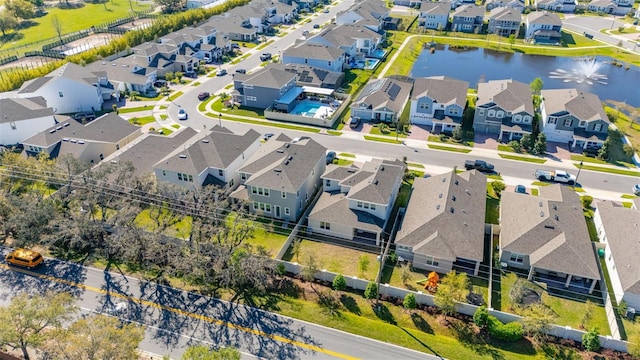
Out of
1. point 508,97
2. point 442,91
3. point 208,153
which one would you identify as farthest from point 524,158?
point 208,153

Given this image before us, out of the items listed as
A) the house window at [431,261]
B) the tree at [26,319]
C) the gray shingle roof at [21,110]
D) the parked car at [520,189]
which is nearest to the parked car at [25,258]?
the tree at [26,319]

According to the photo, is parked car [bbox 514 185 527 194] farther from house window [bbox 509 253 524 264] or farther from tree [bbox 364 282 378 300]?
tree [bbox 364 282 378 300]

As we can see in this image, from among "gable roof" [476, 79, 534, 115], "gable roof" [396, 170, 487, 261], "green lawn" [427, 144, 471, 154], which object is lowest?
"green lawn" [427, 144, 471, 154]

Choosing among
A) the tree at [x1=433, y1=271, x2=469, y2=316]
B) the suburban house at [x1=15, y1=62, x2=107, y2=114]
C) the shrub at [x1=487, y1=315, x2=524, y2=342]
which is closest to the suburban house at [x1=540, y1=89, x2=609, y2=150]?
the tree at [x1=433, y1=271, x2=469, y2=316]

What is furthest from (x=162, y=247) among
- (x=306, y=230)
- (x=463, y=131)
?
(x=463, y=131)

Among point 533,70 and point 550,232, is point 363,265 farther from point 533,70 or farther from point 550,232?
point 533,70

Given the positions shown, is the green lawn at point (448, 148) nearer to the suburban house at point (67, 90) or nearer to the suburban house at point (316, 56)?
the suburban house at point (316, 56)
